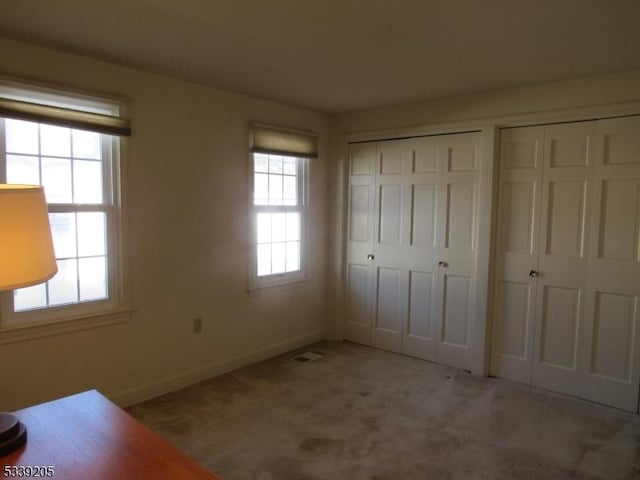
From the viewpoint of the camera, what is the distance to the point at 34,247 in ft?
4.01

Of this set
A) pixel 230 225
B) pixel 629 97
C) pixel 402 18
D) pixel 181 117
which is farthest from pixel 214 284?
pixel 629 97

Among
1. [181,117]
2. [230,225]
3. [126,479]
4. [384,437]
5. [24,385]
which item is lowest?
[384,437]

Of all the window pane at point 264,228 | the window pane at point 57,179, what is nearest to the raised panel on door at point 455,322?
the window pane at point 264,228

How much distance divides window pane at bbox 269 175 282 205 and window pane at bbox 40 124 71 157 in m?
1.69

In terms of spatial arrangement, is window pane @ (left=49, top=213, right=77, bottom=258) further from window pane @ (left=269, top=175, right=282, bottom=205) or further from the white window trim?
window pane @ (left=269, top=175, right=282, bottom=205)

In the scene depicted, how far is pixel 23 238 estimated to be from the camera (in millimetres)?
1198

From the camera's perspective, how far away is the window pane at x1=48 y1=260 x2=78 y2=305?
8.94ft

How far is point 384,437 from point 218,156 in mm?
2355

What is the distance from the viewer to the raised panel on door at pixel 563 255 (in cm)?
321

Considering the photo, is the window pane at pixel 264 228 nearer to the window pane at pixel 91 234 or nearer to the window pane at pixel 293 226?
Result: the window pane at pixel 293 226

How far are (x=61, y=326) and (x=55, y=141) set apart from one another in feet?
3.67

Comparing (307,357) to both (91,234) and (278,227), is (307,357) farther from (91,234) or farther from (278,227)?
(91,234)

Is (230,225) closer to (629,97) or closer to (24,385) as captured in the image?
(24,385)

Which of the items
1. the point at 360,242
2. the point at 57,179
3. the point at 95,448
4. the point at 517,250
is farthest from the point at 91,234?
the point at 517,250
